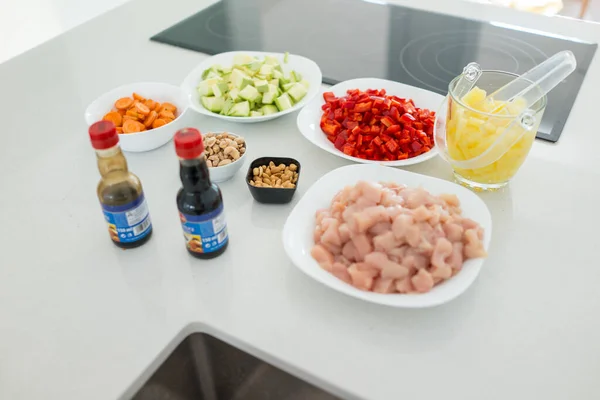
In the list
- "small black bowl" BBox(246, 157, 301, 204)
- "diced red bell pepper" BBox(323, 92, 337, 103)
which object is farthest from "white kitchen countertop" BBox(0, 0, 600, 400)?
"diced red bell pepper" BBox(323, 92, 337, 103)

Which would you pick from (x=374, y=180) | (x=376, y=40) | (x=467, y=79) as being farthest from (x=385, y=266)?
(x=376, y=40)

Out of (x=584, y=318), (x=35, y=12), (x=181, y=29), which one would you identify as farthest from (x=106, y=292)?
(x=35, y=12)

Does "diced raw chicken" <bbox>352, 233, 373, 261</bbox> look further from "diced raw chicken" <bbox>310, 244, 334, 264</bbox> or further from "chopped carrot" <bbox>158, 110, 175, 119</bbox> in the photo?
"chopped carrot" <bbox>158, 110, 175, 119</bbox>

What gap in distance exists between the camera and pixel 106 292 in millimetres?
794

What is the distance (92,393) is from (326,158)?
619 millimetres

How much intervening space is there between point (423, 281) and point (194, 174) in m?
0.36

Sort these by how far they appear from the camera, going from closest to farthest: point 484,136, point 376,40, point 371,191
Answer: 1. point 371,191
2. point 484,136
3. point 376,40

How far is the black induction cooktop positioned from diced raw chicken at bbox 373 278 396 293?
682mm

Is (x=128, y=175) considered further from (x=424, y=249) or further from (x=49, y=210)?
(x=424, y=249)

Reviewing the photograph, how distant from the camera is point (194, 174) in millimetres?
726

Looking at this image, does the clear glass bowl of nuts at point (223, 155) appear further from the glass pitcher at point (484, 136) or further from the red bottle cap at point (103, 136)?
the glass pitcher at point (484, 136)

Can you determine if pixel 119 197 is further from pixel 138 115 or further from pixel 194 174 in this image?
pixel 138 115

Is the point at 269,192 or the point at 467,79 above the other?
the point at 467,79

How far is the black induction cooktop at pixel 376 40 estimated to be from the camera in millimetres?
1340
